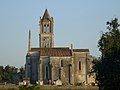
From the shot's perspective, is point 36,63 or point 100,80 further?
point 36,63

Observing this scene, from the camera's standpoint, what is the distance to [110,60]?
110ft

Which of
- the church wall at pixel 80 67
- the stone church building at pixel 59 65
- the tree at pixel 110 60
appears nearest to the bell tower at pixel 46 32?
the stone church building at pixel 59 65

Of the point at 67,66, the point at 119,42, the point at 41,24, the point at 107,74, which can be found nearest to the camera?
the point at 107,74

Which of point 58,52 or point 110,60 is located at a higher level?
point 58,52

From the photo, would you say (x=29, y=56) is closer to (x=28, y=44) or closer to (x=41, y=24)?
(x=28, y=44)

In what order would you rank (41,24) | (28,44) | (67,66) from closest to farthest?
(67,66)
(28,44)
(41,24)

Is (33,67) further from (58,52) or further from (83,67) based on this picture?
(83,67)

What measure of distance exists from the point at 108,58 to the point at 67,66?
187ft

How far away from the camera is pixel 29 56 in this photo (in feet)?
303

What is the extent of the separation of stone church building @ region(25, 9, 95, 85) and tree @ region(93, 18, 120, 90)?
50.0 metres

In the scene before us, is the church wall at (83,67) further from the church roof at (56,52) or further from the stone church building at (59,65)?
the church roof at (56,52)

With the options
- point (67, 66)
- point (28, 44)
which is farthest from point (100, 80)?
point (28, 44)

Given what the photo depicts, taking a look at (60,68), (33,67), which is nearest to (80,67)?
(60,68)

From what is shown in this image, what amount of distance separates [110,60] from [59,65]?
57.1 metres
